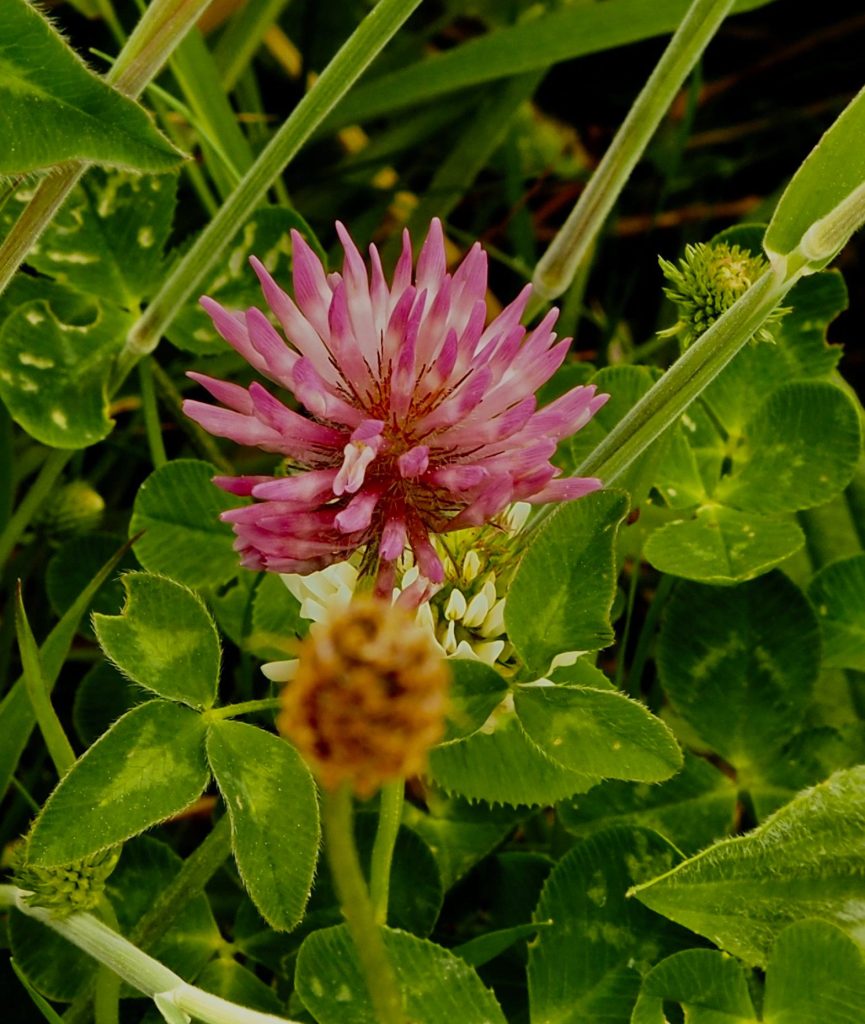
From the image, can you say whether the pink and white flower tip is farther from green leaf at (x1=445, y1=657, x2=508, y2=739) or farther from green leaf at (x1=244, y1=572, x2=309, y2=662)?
green leaf at (x1=244, y1=572, x2=309, y2=662)

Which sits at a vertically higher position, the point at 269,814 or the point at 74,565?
the point at 74,565

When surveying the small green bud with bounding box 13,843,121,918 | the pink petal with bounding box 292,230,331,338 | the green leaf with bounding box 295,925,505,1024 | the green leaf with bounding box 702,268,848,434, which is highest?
the green leaf with bounding box 702,268,848,434

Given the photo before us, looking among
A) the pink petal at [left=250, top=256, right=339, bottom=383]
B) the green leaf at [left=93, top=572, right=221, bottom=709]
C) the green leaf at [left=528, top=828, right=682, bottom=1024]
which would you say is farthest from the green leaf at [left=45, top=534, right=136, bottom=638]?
the green leaf at [left=528, top=828, right=682, bottom=1024]

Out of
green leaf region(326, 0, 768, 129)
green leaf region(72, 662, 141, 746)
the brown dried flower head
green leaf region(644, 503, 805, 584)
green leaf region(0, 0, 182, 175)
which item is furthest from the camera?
green leaf region(326, 0, 768, 129)

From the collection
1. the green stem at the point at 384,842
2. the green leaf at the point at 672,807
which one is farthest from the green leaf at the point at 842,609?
the green stem at the point at 384,842

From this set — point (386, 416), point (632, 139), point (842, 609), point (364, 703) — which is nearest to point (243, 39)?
point (632, 139)

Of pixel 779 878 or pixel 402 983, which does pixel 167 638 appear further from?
pixel 779 878
